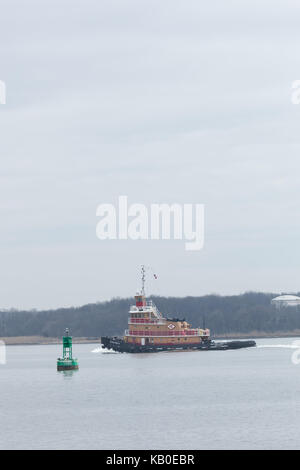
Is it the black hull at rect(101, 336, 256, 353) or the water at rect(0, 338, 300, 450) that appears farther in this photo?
the black hull at rect(101, 336, 256, 353)

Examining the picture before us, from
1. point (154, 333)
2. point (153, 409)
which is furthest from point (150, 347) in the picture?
point (153, 409)

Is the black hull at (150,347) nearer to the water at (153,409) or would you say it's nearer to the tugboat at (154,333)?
the tugboat at (154,333)

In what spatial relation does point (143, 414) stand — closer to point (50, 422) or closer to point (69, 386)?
point (50, 422)

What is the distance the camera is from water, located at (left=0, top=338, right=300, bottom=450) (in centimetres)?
5644

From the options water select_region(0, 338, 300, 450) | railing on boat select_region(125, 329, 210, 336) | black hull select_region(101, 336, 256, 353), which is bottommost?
water select_region(0, 338, 300, 450)

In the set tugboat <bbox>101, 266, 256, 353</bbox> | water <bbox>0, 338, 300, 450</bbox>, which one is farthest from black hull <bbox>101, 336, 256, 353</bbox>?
water <bbox>0, 338, 300, 450</bbox>

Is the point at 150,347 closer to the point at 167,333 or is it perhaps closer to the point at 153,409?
the point at 167,333

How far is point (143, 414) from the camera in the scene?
6825 centimetres

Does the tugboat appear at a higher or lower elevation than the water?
higher

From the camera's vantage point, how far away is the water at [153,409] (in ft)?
185

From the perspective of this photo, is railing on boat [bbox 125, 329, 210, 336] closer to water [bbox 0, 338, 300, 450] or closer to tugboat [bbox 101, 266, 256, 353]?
tugboat [bbox 101, 266, 256, 353]

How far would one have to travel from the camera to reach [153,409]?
71.3 metres
